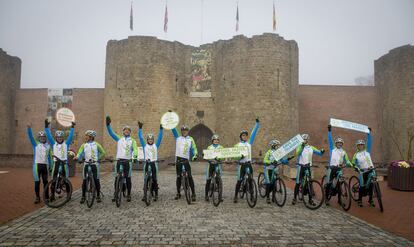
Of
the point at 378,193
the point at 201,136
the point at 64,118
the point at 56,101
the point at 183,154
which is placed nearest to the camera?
the point at 378,193

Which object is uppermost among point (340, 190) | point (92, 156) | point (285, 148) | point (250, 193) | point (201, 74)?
point (201, 74)

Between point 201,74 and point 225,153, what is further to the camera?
point 201,74

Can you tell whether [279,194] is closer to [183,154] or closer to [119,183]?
[183,154]

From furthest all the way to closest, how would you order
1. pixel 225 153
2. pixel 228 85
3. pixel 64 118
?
pixel 228 85, pixel 64 118, pixel 225 153

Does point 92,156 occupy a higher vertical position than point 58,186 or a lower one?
higher

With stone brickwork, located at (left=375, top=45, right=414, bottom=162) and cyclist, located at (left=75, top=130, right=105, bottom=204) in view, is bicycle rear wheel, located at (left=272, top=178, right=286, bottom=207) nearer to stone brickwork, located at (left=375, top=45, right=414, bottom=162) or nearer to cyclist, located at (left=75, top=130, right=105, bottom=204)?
cyclist, located at (left=75, top=130, right=105, bottom=204)

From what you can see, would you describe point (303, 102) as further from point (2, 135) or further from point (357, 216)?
point (2, 135)

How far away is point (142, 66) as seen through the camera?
2019 centimetres

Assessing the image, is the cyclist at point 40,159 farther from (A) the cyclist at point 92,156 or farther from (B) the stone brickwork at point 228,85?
(B) the stone brickwork at point 228,85

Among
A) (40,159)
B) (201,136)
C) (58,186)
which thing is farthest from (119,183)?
(201,136)

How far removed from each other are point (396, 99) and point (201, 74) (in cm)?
1316

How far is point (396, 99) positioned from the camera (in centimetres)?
2041

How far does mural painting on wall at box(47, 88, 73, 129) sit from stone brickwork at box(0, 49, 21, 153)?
3.05 metres

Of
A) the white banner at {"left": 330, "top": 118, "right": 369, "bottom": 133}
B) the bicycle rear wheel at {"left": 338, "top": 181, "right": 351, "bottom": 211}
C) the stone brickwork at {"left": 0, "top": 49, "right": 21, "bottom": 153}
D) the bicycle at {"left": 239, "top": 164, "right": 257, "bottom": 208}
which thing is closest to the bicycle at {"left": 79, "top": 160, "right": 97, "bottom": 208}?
the bicycle at {"left": 239, "top": 164, "right": 257, "bottom": 208}
